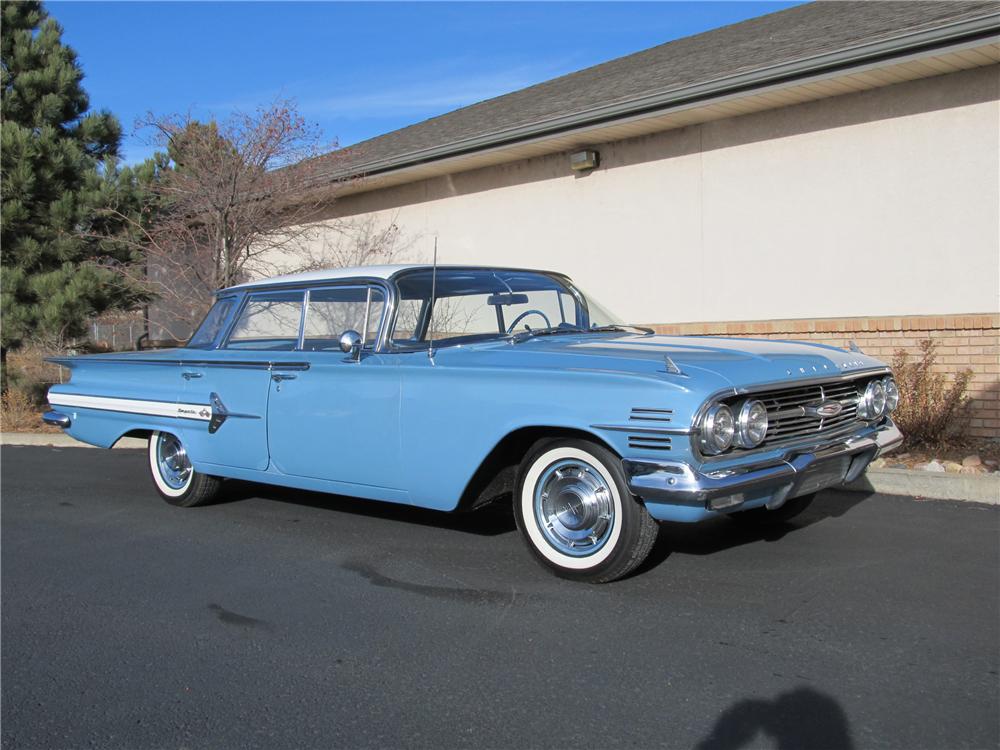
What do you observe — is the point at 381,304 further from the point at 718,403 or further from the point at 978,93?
the point at 978,93

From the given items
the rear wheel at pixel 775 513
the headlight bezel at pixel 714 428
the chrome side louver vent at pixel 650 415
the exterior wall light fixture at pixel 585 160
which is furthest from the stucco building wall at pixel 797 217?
the chrome side louver vent at pixel 650 415

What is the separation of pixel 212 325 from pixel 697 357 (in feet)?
12.3

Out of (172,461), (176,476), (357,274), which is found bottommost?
(176,476)

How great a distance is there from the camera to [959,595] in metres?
4.14

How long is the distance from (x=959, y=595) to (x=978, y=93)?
5.39m

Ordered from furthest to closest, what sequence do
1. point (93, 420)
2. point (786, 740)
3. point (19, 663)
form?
point (93, 420)
point (19, 663)
point (786, 740)

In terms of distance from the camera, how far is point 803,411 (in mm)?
4383

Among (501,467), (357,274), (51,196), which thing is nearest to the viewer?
(501,467)

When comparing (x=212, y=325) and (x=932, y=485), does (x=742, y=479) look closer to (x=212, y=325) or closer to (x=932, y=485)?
(x=932, y=485)

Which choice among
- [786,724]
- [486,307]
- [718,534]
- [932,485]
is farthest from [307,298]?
[932,485]

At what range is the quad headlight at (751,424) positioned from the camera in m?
3.99

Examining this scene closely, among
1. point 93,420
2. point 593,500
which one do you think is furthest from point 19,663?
point 93,420

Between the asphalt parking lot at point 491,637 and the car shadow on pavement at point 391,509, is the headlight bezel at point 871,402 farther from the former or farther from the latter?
the car shadow on pavement at point 391,509

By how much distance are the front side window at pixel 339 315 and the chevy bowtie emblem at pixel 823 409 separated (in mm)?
2419
